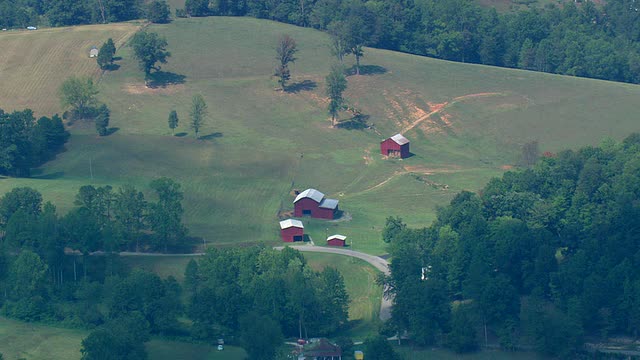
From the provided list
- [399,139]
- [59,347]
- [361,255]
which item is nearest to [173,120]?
[399,139]

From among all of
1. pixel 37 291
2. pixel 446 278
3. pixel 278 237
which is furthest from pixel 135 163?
pixel 446 278

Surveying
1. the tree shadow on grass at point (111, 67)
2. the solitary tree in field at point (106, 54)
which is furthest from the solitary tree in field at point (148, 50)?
the tree shadow on grass at point (111, 67)

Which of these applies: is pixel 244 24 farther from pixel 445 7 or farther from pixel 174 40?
pixel 445 7

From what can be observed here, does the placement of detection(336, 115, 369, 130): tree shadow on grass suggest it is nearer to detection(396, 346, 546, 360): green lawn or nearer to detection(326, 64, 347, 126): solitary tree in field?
detection(326, 64, 347, 126): solitary tree in field

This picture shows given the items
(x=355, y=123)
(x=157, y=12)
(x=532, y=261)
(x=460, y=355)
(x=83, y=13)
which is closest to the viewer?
(x=460, y=355)

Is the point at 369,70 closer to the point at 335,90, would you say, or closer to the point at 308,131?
the point at 335,90

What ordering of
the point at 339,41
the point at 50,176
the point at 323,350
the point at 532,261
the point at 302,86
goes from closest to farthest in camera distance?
the point at 323,350, the point at 532,261, the point at 50,176, the point at 302,86, the point at 339,41
